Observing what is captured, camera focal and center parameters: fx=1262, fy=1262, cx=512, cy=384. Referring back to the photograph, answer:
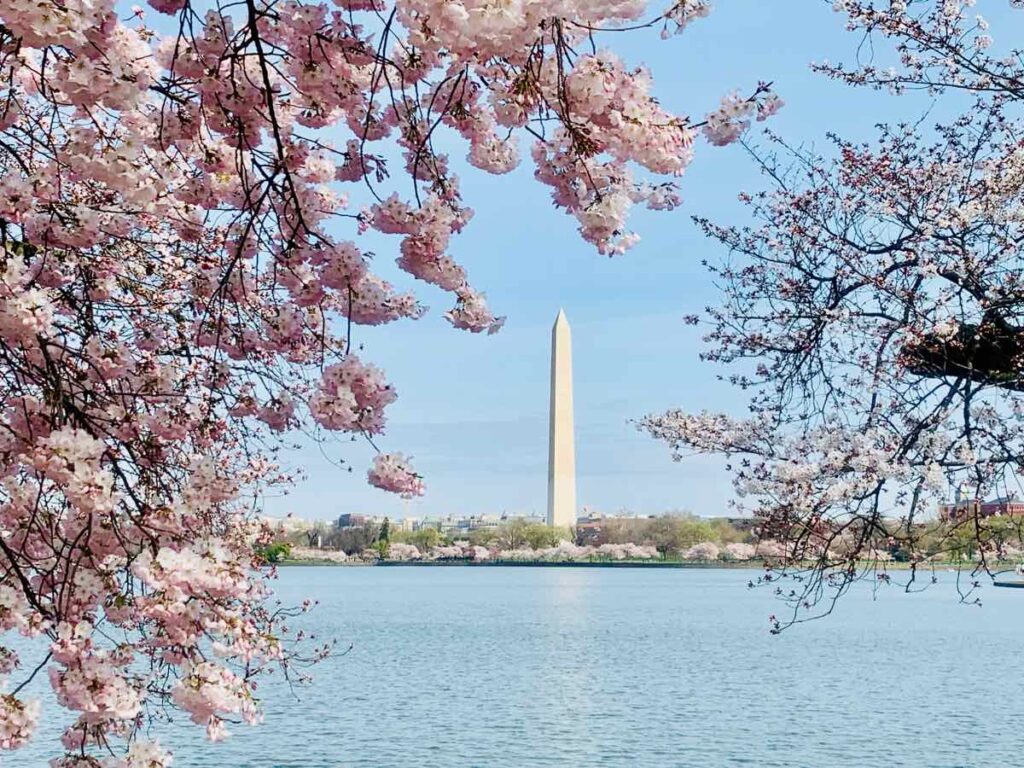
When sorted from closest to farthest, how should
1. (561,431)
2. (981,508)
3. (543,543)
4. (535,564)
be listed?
1. (981,508)
2. (561,431)
3. (543,543)
4. (535,564)

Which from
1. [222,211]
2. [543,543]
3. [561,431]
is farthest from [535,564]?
[222,211]

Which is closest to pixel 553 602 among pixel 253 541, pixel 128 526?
pixel 253 541

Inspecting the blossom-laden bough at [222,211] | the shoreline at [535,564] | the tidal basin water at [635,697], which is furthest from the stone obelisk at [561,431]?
the blossom-laden bough at [222,211]

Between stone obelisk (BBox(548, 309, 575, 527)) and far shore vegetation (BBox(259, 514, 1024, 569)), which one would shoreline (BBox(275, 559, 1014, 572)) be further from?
stone obelisk (BBox(548, 309, 575, 527))

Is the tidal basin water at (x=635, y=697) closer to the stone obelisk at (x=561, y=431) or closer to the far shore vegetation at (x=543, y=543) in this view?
the stone obelisk at (x=561, y=431)

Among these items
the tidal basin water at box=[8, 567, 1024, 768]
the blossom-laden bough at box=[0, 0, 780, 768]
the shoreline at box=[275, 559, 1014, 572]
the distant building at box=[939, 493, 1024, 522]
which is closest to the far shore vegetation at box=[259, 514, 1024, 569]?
the shoreline at box=[275, 559, 1014, 572]

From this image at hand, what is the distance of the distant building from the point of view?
7719 millimetres

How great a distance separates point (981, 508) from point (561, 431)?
44162mm

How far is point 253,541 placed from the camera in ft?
32.8

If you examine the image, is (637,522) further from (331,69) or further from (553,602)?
(331,69)

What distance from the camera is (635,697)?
18.4 m

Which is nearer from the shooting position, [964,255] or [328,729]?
[964,255]

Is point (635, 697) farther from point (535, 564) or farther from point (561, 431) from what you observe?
point (535, 564)

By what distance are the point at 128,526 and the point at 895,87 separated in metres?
6.05
